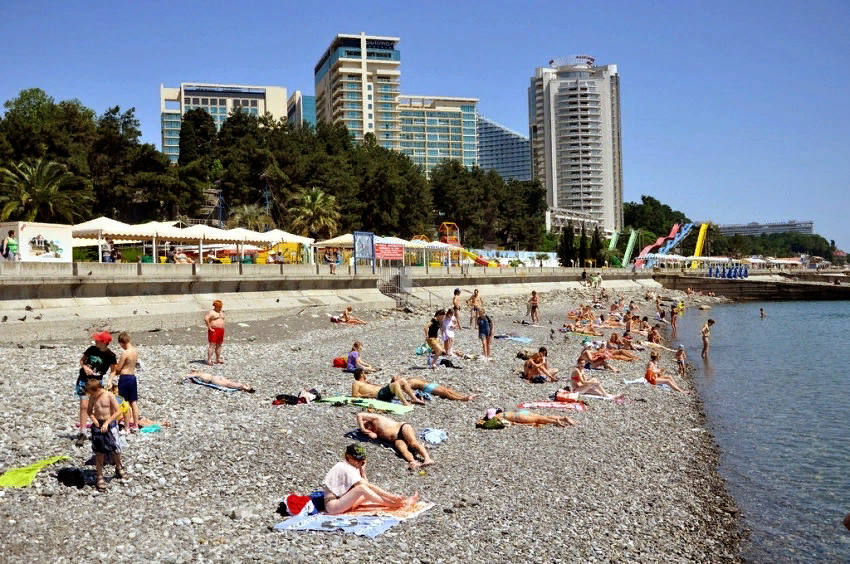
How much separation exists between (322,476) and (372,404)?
3.65 metres

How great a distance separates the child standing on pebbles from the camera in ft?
25.7

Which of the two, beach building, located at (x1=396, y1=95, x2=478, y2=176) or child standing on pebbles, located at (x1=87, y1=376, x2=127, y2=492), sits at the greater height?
beach building, located at (x1=396, y1=95, x2=478, y2=176)

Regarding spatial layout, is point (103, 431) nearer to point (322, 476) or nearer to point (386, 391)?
point (322, 476)

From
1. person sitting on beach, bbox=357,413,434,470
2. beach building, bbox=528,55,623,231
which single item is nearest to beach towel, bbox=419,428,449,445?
person sitting on beach, bbox=357,413,434,470

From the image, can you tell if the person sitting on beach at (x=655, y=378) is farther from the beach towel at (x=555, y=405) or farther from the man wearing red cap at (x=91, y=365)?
the man wearing red cap at (x=91, y=365)

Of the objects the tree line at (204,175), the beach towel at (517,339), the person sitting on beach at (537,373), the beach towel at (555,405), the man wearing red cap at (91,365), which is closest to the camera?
the man wearing red cap at (91,365)

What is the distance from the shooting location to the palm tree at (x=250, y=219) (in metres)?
53.0

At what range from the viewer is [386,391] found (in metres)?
13.3

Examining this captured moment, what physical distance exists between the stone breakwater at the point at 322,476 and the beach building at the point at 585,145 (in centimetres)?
16981

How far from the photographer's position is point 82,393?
9.54 meters

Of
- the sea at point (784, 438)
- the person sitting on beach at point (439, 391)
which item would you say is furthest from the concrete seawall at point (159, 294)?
the sea at point (784, 438)

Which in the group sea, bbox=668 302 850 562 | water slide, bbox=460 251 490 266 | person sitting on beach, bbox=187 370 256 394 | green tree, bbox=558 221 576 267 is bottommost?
sea, bbox=668 302 850 562

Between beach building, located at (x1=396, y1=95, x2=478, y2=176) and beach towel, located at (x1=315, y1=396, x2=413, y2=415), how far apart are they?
487 feet

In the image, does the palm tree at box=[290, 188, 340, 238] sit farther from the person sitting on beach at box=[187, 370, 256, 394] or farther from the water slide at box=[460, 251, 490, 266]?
the person sitting on beach at box=[187, 370, 256, 394]
